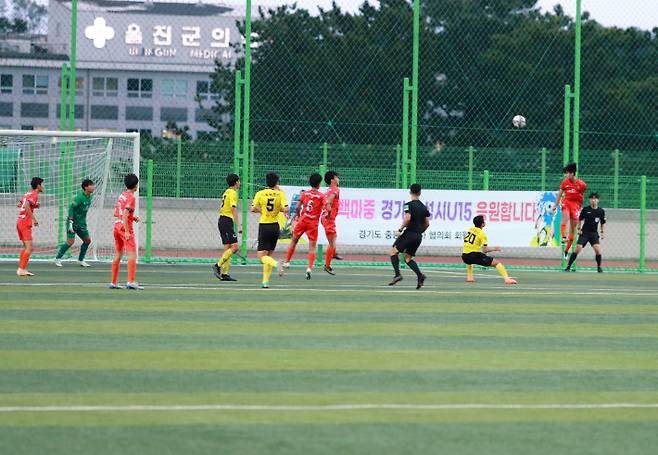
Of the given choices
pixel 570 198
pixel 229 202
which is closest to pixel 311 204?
pixel 229 202

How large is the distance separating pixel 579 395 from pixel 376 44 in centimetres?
2060

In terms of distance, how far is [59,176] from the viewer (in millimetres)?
25766

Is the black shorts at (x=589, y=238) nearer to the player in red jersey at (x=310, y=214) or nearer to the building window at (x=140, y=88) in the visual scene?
the player in red jersey at (x=310, y=214)

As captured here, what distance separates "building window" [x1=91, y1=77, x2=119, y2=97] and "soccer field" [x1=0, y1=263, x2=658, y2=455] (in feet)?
141

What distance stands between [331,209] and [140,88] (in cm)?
6358

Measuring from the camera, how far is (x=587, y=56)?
102 ft

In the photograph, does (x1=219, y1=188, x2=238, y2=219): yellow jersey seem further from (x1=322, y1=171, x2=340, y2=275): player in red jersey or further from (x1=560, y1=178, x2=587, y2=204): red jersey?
(x1=560, y1=178, x2=587, y2=204): red jersey

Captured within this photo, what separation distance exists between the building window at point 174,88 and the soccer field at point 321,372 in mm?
65164

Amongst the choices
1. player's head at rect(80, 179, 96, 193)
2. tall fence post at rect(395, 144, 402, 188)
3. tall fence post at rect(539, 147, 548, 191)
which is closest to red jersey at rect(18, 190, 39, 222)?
player's head at rect(80, 179, 96, 193)

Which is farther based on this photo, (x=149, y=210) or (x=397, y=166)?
(x=397, y=166)

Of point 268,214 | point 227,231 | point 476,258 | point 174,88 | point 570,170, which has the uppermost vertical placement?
point 174,88

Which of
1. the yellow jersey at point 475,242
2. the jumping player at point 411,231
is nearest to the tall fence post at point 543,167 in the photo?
the yellow jersey at point 475,242

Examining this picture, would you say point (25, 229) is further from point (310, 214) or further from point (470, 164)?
point (470, 164)

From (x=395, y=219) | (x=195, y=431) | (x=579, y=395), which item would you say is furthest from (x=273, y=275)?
(x=195, y=431)
